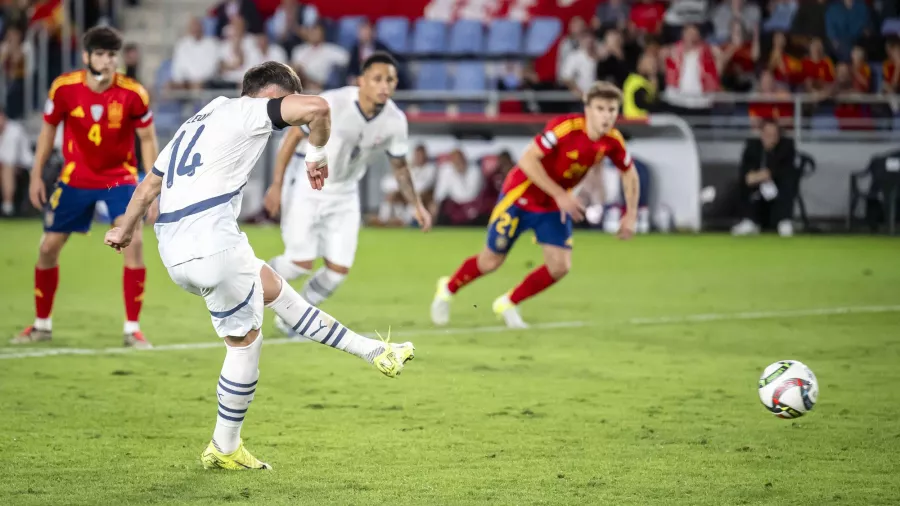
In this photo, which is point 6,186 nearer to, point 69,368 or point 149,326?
point 149,326

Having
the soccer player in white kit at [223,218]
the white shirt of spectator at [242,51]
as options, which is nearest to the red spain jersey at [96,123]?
the soccer player in white kit at [223,218]

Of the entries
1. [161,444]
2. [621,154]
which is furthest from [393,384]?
[621,154]

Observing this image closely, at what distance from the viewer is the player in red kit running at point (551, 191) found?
10.9m

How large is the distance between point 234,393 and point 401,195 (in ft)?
55.6

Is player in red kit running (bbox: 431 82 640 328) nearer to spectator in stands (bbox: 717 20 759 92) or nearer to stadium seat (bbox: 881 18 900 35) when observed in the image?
spectator in stands (bbox: 717 20 759 92)

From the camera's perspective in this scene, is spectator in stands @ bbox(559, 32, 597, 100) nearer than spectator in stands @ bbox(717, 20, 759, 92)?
Yes

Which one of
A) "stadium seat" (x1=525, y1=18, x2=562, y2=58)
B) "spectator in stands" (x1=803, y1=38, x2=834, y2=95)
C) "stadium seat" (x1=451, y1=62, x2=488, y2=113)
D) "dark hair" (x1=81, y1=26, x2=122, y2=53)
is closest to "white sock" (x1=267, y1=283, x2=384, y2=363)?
"dark hair" (x1=81, y1=26, x2=122, y2=53)

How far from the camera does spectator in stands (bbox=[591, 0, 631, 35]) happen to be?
24844mm

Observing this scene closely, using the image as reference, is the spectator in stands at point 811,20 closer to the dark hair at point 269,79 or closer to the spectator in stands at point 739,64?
the spectator in stands at point 739,64

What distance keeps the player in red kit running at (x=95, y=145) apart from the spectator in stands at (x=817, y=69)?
15755mm

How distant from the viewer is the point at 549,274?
11383 millimetres

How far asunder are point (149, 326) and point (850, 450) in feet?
21.2

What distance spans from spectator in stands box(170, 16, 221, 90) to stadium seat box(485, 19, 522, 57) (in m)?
5.06

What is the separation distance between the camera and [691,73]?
23.2 meters
